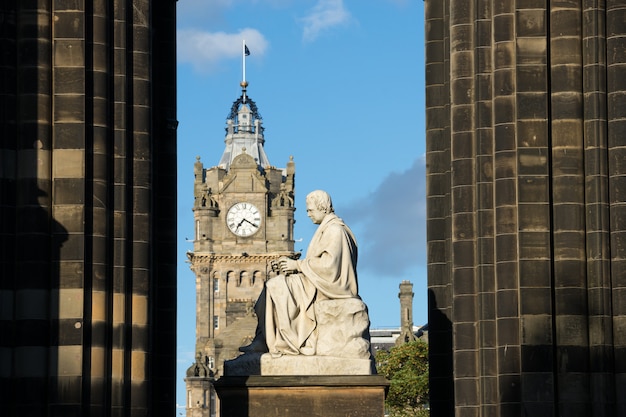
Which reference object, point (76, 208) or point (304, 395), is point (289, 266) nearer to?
point (304, 395)

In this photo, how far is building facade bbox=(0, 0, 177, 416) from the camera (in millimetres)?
38000

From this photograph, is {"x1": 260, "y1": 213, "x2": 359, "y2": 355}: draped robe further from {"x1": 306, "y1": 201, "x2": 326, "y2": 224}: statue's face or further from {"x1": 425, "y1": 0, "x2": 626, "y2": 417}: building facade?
{"x1": 425, "y1": 0, "x2": 626, "y2": 417}: building facade

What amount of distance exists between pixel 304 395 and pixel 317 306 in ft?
4.82

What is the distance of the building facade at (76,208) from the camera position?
3800 centimetres

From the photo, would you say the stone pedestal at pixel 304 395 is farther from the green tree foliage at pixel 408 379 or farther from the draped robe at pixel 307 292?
the green tree foliage at pixel 408 379

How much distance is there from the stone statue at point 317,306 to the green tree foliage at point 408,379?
4969cm

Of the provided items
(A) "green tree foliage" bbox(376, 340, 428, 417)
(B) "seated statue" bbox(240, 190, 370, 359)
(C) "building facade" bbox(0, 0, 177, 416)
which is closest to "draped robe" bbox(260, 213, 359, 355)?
(B) "seated statue" bbox(240, 190, 370, 359)

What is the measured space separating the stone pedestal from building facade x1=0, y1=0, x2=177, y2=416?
1.46 meters

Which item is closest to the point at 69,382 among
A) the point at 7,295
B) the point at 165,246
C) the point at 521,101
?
the point at 7,295

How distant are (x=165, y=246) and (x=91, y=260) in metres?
3.96

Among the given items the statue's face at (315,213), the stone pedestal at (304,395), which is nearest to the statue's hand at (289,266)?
the statue's face at (315,213)

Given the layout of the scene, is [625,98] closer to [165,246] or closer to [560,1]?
[560,1]

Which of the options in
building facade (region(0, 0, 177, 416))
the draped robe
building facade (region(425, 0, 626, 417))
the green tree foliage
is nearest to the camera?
building facade (region(0, 0, 177, 416))

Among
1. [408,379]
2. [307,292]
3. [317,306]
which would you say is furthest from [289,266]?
[408,379]
